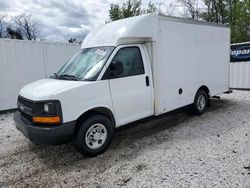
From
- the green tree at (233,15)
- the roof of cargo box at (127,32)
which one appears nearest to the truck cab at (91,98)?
the roof of cargo box at (127,32)

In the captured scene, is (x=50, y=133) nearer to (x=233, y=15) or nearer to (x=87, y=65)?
(x=87, y=65)

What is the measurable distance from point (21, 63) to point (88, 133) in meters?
5.79

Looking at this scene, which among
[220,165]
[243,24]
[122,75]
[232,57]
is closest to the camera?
[220,165]

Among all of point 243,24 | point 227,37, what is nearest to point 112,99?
point 227,37

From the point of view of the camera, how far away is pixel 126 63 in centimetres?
471

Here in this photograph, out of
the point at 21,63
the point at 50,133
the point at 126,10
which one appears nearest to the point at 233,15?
the point at 126,10

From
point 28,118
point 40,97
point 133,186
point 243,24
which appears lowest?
point 133,186

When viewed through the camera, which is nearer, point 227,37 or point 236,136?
point 236,136

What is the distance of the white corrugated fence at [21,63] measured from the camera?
325 inches

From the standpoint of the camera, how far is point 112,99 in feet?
14.6

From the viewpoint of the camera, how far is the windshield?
14.3 feet

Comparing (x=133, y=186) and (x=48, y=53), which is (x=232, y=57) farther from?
(x=133, y=186)

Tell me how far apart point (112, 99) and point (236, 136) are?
9.19ft

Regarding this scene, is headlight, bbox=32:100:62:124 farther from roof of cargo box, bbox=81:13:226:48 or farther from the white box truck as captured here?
roof of cargo box, bbox=81:13:226:48
